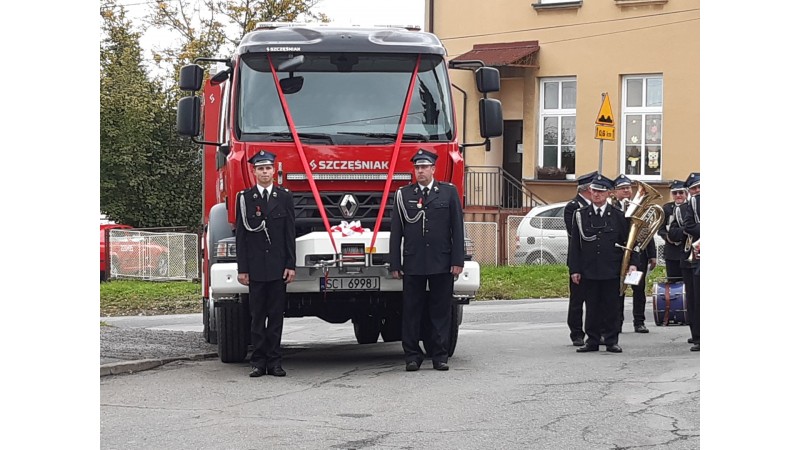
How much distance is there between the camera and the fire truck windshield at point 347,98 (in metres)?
13.1

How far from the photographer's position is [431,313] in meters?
13.1

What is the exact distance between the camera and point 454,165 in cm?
1332

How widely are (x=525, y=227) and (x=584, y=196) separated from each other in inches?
542

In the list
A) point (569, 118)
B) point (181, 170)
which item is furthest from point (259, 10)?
point (569, 118)

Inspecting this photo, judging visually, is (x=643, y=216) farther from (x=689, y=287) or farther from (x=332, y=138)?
(x=332, y=138)

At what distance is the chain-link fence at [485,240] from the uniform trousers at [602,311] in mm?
14977

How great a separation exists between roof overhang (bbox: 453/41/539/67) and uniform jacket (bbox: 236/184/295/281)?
1965 centimetres

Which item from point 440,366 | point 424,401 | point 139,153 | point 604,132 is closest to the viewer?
point 424,401

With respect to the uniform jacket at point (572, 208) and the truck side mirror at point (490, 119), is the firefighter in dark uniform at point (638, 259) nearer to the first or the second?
the uniform jacket at point (572, 208)

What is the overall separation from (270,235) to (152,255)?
53.3 feet

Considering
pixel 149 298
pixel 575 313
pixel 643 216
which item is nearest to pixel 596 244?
pixel 575 313

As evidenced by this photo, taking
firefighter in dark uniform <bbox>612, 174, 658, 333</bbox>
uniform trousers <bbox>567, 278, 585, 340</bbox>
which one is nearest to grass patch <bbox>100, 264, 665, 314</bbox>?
firefighter in dark uniform <bbox>612, 174, 658, 333</bbox>

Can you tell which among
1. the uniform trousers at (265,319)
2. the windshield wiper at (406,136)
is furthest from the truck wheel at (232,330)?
the windshield wiper at (406,136)

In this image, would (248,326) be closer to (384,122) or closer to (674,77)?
(384,122)
